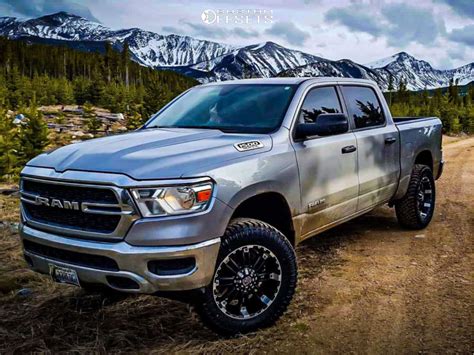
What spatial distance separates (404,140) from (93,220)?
4.09 m

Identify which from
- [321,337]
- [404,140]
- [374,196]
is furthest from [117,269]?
[404,140]

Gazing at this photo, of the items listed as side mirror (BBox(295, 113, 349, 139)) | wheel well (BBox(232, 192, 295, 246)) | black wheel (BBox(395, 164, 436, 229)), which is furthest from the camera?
black wheel (BBox(395, 164, 436, 229))

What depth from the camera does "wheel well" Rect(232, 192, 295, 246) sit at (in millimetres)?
3721

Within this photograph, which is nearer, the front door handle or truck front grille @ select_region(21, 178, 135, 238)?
truck front grille @ select_region(21, 178, 135, 238)

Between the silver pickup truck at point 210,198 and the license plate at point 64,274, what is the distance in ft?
0.04

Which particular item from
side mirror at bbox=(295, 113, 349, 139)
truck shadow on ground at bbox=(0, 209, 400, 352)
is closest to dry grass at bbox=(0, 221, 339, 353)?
truck shadow on ground at bbox=(0, 209, 400, 352)


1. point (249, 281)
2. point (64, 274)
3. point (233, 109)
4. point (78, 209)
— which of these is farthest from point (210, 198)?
point (233, 109)

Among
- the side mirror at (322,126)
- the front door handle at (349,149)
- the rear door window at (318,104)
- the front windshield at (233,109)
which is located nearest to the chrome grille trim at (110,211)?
the front windshield at (233,109)

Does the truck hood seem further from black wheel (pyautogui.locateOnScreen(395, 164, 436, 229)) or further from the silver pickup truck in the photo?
black wheel (pyautogui.locateOnScreen(395, 164, 436, 229))

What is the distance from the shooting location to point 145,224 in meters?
2.98

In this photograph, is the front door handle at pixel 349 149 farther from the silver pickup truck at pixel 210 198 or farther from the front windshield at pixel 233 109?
the front windshield at pixel 233 109

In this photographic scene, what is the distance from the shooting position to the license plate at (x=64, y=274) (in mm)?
3221

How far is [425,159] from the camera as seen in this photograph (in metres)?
6.64

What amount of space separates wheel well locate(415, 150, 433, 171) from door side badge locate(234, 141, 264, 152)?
359cm
